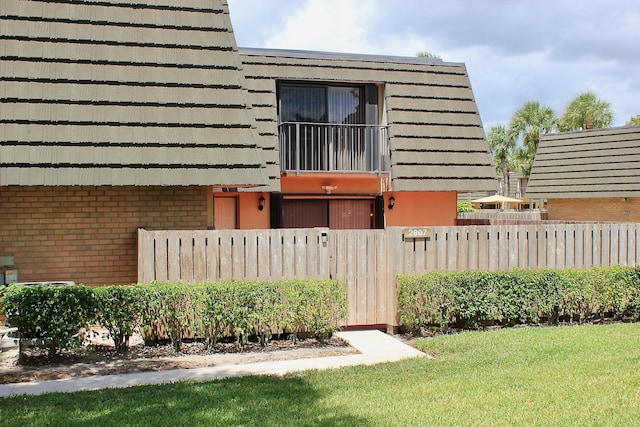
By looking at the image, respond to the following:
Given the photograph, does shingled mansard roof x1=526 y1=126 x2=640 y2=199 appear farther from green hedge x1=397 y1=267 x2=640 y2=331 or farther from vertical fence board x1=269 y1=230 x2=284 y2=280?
vertical fence board x1=269 y1=230 x2=284 y2=280

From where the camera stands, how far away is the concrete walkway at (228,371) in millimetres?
7367

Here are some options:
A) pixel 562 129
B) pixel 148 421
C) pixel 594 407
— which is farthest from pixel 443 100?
pixel 562 129

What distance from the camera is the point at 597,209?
27.3 metres

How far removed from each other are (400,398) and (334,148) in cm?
1134

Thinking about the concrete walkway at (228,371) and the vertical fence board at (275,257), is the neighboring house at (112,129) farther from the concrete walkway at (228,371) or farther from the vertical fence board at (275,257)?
the concrete walkway at (228,371)

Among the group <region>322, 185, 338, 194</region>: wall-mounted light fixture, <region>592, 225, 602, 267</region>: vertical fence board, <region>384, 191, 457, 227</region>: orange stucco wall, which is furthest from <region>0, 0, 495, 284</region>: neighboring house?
<region>384, 191, 457, 227</region>: orange stucco wall

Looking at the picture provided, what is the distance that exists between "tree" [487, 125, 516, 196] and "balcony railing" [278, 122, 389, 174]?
36.8 metres

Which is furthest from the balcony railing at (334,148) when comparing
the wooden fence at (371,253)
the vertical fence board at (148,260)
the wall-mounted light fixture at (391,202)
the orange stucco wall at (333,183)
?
the vertical fence board at (148,260)

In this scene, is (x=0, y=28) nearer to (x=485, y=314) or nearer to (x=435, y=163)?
(x=485, y=314)

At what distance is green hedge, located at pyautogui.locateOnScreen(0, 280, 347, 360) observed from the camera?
330 inches

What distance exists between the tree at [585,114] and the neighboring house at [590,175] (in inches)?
760

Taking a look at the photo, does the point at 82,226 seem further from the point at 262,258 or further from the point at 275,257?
the point at 275,257

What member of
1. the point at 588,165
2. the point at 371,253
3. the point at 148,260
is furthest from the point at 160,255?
the point at 588,165

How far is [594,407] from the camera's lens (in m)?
6.25
